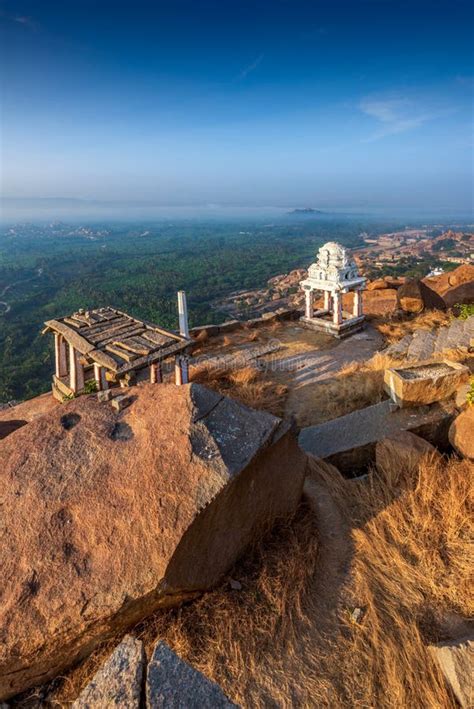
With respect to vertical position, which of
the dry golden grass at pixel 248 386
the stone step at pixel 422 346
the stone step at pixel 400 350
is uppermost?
the stone step at pixel 422 346

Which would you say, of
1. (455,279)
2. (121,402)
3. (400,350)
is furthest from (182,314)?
(455,279)

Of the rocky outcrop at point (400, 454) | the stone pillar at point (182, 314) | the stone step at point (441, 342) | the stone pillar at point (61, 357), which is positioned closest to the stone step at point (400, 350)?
the stone step at point (441, 342)

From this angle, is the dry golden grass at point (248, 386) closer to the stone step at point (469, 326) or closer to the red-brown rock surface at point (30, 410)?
the red-brown rock surface at point (30, 410)

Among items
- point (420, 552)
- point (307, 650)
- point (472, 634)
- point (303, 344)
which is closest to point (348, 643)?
point (307, 650)

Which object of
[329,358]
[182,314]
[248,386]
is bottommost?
[329,358]

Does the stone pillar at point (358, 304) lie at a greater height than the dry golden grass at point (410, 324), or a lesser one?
greater

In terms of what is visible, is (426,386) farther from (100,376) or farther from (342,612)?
(100,376)

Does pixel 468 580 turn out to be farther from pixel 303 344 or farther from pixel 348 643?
pixel 303 344
